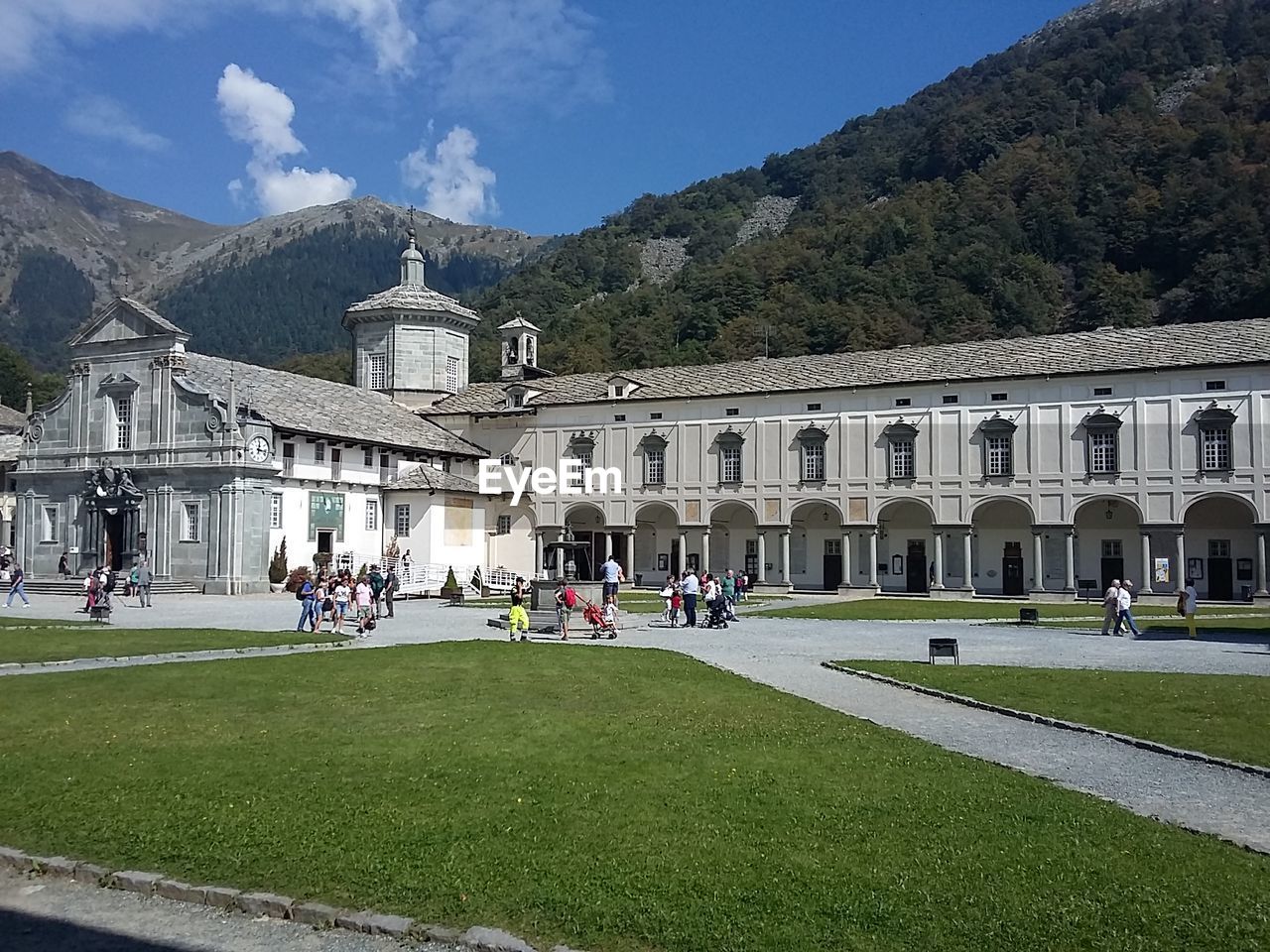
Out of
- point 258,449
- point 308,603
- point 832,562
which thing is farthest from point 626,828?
point 832,562

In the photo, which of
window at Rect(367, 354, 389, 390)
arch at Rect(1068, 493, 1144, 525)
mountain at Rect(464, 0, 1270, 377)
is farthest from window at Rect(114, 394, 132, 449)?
mountain at Rect(464, 0, 1270, 377)

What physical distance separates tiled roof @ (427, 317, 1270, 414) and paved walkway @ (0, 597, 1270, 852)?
17.3 m

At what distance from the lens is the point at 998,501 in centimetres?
4381

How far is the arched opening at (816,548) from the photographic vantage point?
1891 inches

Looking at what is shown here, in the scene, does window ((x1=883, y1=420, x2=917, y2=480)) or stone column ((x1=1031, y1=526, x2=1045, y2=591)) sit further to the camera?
window ((x1=883, y1=420, x2=917, y2=480))

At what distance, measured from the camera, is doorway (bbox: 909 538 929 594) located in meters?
46.1

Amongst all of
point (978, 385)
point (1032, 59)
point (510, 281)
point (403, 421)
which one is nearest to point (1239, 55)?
point (1032, 59)

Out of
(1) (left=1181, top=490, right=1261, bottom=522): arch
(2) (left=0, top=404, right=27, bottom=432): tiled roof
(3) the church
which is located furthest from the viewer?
(2) (left=0, top=404, right=27, bottom=432): tiled roof

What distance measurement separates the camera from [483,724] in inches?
460

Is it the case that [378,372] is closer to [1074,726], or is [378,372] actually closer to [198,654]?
[198,654]

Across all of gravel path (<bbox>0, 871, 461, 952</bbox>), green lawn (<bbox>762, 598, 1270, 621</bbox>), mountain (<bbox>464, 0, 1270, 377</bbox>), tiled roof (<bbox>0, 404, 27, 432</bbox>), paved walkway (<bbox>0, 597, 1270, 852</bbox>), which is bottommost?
green lawn (<bbox>762, 598, 1270, 621</bbox>)

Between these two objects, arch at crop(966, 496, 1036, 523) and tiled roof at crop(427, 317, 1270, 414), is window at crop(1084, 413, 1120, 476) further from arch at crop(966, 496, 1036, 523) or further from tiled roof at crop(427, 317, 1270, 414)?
arch at crop(966, 496, 1036, 523)

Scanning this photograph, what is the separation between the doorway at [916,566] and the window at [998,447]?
4747mm

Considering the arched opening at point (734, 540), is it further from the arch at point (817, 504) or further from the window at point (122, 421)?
the window at point (122, 421)
